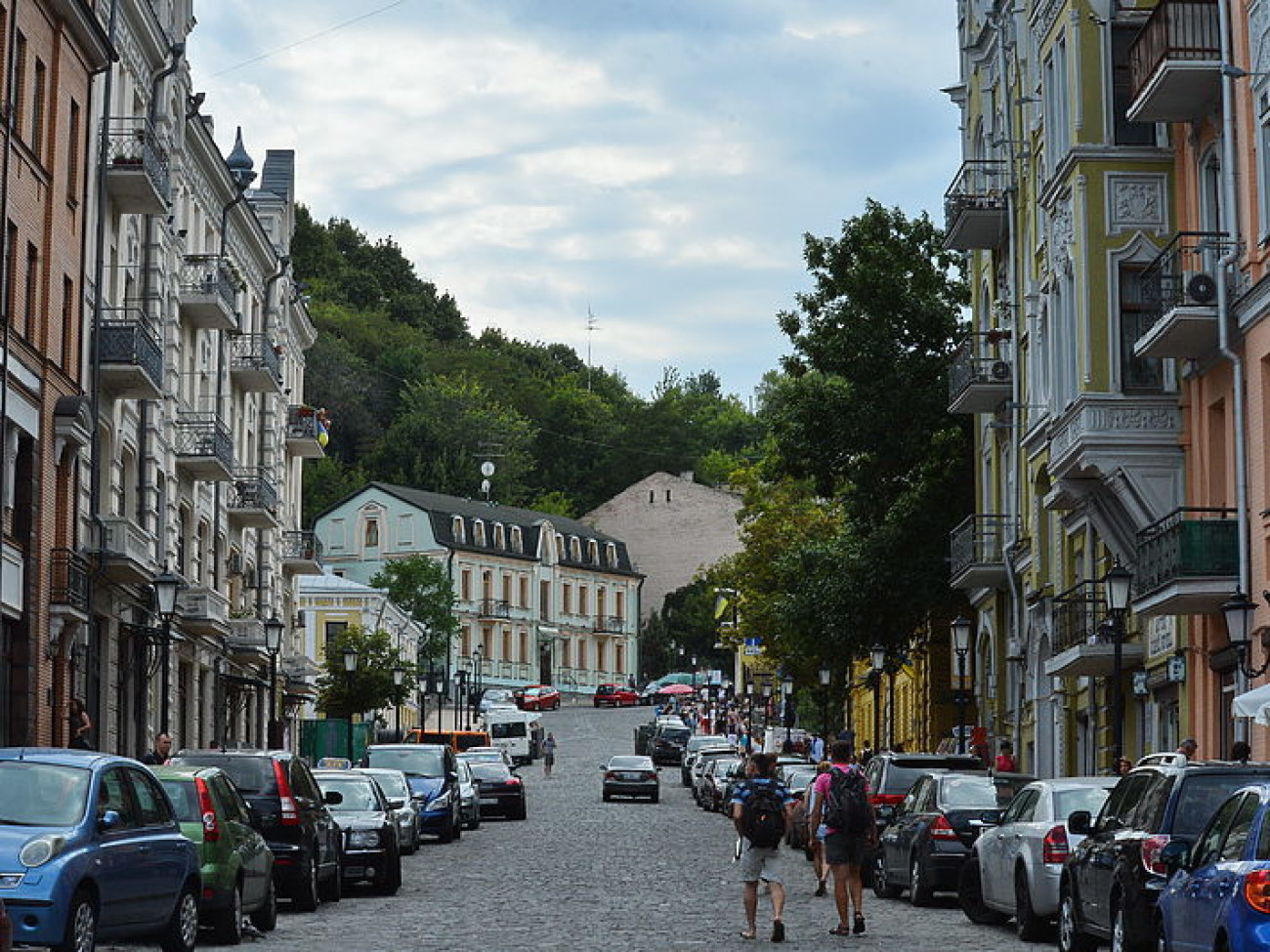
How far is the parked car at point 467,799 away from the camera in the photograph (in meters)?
45.6

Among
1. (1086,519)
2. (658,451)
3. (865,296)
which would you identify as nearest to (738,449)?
(658,451)

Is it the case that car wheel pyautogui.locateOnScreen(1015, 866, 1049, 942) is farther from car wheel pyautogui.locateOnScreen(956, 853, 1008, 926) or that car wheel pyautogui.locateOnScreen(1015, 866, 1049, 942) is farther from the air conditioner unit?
the air conditioner unit

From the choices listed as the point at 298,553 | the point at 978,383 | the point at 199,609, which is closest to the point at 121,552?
the point at 199,609

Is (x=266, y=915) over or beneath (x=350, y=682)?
beneath

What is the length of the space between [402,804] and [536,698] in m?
88.3

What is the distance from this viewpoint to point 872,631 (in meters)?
53.5

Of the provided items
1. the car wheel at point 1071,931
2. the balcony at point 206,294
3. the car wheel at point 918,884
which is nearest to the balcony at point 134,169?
the balcony at point 206,294

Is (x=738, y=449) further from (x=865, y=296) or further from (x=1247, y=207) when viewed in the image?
(x=1247, y=207)

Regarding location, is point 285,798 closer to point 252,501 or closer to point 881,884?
point 881,884

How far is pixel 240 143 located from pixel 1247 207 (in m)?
39.3

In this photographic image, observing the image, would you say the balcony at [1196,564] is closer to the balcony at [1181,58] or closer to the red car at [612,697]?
the balcony at [1181,58]

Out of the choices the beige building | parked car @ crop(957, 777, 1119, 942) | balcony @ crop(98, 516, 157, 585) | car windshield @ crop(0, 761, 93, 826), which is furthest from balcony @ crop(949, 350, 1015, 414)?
the beige building

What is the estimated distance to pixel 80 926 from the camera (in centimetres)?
1554

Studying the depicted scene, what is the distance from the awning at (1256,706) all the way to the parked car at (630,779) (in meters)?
38.6
